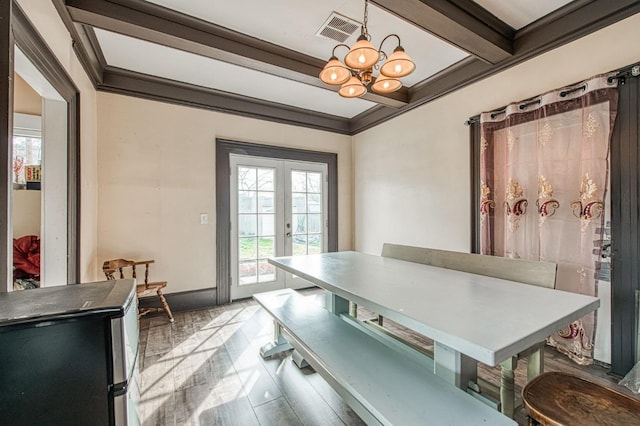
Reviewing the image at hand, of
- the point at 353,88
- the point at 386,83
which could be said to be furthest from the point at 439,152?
the point at 353,88

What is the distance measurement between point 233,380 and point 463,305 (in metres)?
1.67

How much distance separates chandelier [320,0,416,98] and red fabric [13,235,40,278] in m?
2.73

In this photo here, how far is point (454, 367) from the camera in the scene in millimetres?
1299

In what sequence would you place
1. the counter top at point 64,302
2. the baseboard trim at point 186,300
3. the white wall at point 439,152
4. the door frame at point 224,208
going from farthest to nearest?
the door frame at point 224,208 → the baseboard trim at point 186,300 → the white wall at point 439,152 → the counter top at point 64,302

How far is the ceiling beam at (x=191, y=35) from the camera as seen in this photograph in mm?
1948

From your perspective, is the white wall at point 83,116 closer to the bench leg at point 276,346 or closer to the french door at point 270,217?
the french door at point 270,217

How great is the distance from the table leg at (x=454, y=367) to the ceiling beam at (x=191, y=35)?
102 inches

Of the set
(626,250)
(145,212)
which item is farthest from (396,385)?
(145,212)

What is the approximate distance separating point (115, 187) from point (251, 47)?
2064 millimetres

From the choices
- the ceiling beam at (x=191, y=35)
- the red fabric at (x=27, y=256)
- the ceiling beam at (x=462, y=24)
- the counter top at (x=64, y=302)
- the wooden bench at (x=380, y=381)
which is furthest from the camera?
the red fabric at (x=27, y=256)

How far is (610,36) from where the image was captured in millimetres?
1956

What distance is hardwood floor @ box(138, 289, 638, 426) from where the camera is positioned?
164 cm

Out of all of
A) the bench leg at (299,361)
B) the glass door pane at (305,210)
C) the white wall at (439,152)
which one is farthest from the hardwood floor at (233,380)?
the glass door pane at (305,210)

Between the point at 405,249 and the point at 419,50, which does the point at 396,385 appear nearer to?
the point at 405,249
